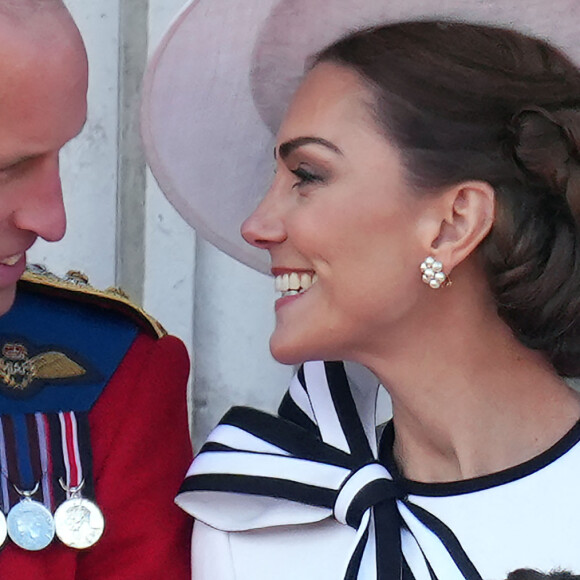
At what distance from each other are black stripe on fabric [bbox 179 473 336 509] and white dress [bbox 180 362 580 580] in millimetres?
16

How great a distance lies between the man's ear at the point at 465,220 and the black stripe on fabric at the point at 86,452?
1.46 feet

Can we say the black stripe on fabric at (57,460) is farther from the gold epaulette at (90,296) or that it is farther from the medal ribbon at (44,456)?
the gold epaulette at (90,296)

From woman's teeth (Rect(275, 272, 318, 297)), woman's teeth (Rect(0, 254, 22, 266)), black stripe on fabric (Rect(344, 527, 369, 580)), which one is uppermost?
woman's teeth (Rect(0, 254, 22, 266))

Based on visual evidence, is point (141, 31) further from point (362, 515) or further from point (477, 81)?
point (362, 515)

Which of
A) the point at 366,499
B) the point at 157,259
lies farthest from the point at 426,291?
the point at 157,259

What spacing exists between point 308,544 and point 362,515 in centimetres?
8

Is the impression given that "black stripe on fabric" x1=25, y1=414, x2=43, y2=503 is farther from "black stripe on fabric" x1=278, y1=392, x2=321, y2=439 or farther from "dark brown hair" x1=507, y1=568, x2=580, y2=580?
"dark brown hair" x1=507, y1=568, x2=580, y2=580

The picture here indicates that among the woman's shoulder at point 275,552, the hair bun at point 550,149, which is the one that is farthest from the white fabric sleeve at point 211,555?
the hair bun at point 550,149

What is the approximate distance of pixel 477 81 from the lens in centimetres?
169

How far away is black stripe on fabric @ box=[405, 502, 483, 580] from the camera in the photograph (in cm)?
163

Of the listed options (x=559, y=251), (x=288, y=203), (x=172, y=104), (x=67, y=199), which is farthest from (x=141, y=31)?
(x=559, y=251)

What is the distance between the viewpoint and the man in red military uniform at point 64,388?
1603mm

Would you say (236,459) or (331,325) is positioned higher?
(331,325)

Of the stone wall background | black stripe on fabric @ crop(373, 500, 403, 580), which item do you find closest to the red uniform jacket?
black stripe on fabric @ crop(373, 500, 403, 580)
